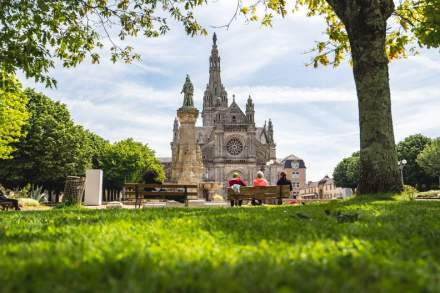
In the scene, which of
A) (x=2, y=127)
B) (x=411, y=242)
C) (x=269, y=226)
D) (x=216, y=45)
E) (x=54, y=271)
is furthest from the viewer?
(x=216, y=45)

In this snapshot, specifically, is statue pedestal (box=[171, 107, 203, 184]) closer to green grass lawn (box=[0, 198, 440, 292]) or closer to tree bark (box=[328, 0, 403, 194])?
tree bark (box=[328, 0, 403, 194])

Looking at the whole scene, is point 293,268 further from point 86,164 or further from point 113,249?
point 86,164

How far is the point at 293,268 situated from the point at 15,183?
3976cm

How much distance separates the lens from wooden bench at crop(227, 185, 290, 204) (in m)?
13.9

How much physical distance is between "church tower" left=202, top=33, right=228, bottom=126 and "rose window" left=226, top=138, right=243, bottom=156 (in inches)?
1146

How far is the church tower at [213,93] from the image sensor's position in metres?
106

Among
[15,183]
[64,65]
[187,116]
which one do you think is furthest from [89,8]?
[15,183]

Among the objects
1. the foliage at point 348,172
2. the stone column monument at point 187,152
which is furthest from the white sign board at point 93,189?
the foliage at point 348,172

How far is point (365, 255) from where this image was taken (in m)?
2.84

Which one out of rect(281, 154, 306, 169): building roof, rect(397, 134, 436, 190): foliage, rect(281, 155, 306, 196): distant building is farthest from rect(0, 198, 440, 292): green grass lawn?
rect(281, 154, 306, 169): building roof

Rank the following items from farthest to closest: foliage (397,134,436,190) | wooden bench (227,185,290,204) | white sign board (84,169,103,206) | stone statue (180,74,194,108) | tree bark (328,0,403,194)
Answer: foliage (397,134,436,190), stone statue (180,74,194,108), white sign board (84,169,103,206), wooden bench (227,185,290,204), tree bark (328,0,403,194)

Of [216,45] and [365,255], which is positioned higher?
[216,45]

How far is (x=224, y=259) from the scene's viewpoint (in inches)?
107

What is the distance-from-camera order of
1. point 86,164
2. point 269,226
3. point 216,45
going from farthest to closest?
point 216,45, point 86,164, point 269,226
